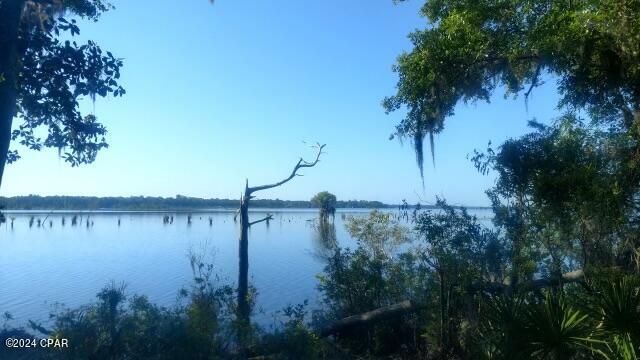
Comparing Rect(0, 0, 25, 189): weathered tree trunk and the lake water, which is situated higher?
Rect(0, 0, 25, 189): weathered tree trunk

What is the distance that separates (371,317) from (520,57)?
5.28 metres

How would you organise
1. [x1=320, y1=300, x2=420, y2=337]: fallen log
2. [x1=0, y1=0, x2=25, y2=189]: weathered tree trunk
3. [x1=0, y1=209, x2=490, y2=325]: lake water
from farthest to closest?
1. [x1=0, y1=209, x2=490, y2=325]: lake water
2. [x1=320, y1=300, x2=420, y2=337]: fallen log
3. [x1=0, y1=0, x2=25, y2=189]: weathered tree trunk

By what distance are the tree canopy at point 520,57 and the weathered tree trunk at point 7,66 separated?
18.0 feet

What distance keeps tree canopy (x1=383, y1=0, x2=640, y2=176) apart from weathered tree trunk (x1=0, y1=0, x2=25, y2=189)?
18.0 feet

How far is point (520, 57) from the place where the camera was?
26.4 ft

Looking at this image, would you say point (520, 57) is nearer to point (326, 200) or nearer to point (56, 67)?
point (56, 67)

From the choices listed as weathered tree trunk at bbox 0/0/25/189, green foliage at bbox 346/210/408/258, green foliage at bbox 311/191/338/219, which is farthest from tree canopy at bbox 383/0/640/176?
green foliage at bbox 311/191/338/219

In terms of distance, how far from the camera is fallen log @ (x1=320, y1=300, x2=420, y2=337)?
1001 cm

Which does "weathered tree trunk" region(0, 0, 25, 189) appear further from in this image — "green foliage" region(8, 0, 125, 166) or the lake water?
the lake water

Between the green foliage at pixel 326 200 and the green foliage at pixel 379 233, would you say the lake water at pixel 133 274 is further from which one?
the green foliage at pixel 326 200

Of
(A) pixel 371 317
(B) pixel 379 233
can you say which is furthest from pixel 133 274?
(A) pixel 371 317

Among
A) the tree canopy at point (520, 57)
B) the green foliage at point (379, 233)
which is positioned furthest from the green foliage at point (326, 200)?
the tree canopy at point (520, 57)

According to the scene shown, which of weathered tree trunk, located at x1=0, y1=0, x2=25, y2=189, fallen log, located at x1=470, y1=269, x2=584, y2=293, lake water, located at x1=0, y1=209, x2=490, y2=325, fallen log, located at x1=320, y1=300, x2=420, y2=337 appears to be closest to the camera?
weathered tree trunk, located at x1=0, y1=0, x2=25, y2=189

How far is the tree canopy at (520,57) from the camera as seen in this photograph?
6906mm
